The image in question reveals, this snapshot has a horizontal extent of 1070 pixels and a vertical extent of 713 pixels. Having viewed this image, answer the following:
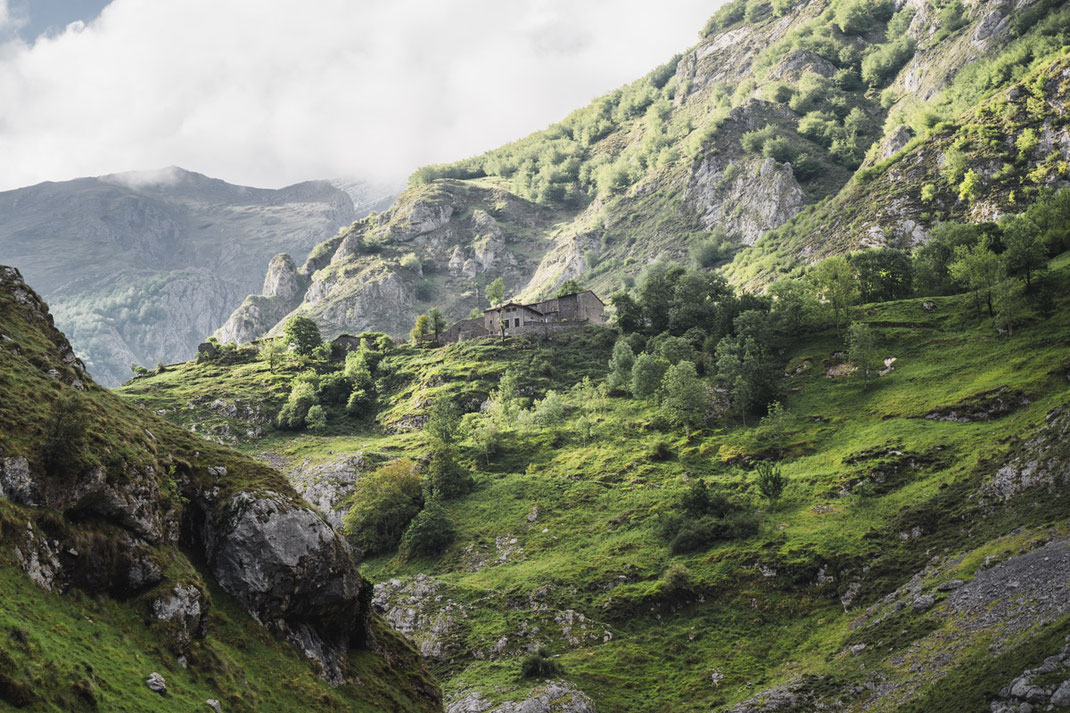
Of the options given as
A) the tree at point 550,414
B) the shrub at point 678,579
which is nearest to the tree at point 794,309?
the tree at point 550,414

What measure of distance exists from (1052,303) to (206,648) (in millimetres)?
105337

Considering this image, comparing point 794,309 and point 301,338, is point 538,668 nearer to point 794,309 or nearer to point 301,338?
point 794,309

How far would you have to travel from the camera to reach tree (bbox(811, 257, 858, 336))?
116 metres

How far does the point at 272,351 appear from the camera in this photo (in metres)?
170

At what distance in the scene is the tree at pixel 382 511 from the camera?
9069 centimetres

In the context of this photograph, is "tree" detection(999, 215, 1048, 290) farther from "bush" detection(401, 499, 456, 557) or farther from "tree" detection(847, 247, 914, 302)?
"bush" detection(401, 499, 456, 557)

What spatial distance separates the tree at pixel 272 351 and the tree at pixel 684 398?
10053cm

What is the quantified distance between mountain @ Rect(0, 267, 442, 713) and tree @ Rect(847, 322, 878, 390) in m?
74.6

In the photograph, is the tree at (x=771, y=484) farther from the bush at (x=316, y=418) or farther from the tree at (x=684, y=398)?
the bush at (x=316, y=418)

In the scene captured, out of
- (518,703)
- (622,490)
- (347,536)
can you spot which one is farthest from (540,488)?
(518,703)

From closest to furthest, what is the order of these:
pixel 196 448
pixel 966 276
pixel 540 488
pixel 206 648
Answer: pixel 206 648, pixel 196 448, pixel 540 488, pixel 966 276

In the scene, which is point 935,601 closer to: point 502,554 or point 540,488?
point 502,554

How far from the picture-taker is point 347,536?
302 feet

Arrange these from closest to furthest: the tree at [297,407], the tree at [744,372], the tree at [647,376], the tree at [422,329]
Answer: the tree at [744,372] → the tree at [647,376] → the tree at [297,407] → the tree at [422,329]
